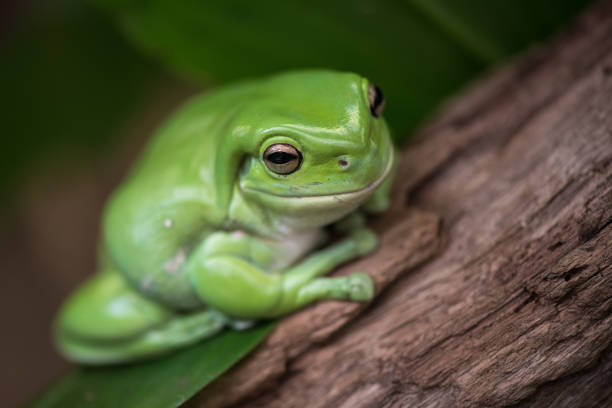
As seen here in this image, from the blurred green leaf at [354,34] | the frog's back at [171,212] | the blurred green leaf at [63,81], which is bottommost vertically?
the frog's back at [171,212]

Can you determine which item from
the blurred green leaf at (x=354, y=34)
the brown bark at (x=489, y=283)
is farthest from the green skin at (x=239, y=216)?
the blurred green leaf at (x=354, y=34)

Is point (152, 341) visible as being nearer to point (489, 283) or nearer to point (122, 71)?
point (489, 283)

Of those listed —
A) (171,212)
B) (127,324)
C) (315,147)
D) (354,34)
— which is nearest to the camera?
(315,147)

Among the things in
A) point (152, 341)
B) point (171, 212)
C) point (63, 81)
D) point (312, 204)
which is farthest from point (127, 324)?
point (63, 81)

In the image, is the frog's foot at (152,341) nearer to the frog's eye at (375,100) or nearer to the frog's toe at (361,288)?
the frog's toe at (361,288)

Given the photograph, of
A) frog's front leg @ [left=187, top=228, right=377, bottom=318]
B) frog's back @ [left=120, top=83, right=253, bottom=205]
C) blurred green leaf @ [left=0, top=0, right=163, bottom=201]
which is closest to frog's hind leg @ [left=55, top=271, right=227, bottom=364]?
frog's front leg @ [left=187, top=228, right=377, bottom=318]

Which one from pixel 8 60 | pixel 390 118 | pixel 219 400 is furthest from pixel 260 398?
pixel 8 60

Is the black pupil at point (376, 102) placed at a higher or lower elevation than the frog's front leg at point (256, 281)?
higher
